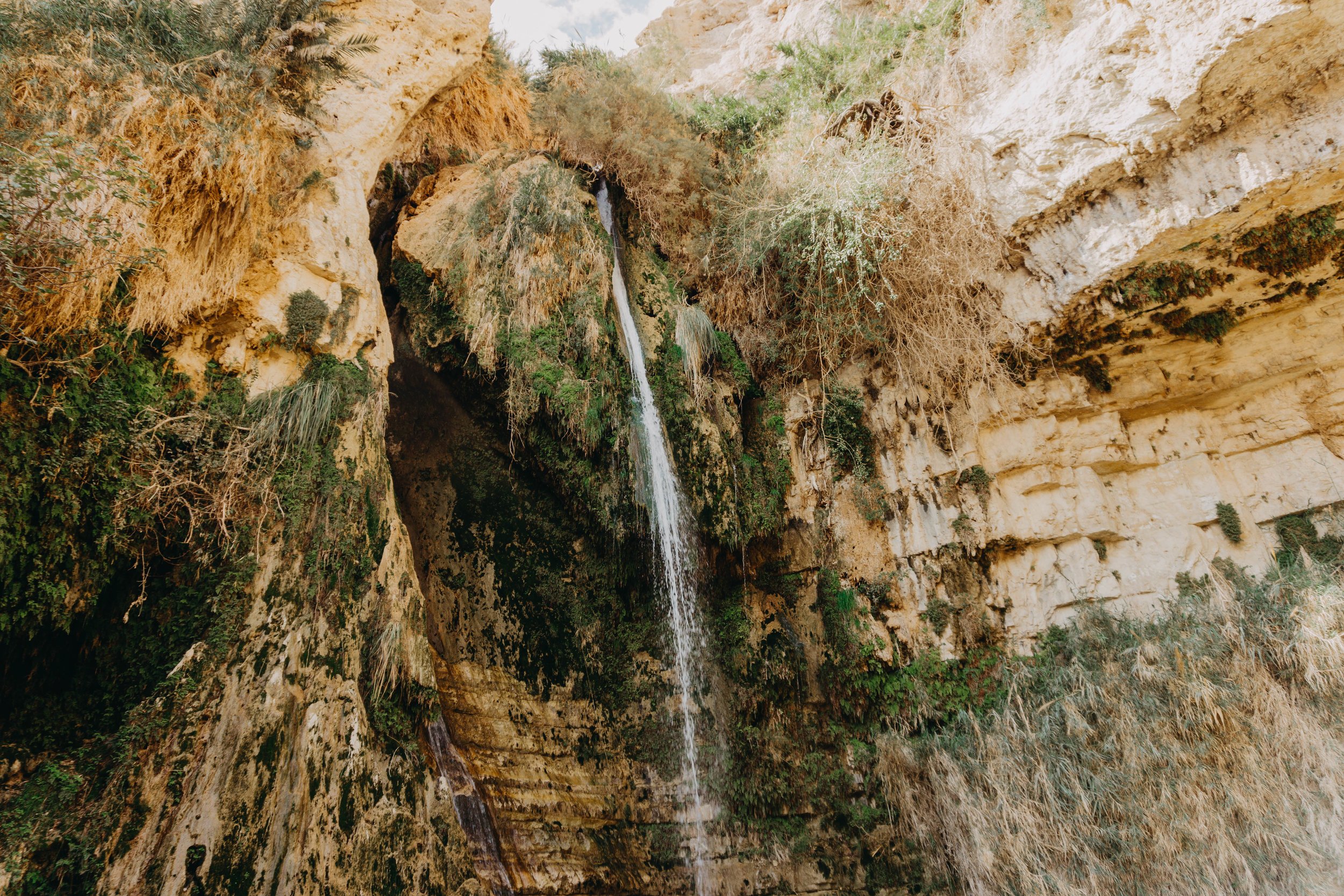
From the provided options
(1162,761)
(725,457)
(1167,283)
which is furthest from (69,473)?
(1167,283)

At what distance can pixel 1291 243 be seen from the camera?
529cm

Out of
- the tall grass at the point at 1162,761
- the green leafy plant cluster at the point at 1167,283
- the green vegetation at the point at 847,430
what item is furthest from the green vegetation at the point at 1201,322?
the green vegetation at the point at 847,430

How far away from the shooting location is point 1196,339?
6.01 meters

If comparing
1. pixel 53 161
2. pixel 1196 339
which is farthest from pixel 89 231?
pixel 1196 339

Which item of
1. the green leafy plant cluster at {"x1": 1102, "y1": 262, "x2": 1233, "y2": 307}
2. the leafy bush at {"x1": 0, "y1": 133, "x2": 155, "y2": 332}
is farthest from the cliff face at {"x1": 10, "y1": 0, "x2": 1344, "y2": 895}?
the leafy bush at {"x1": 0, "y1": 133, "x2": 155, "y2": 332}

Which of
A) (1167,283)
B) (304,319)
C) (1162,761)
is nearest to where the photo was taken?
(1162,761)

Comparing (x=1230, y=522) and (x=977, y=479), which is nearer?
(x=1230, y=522)

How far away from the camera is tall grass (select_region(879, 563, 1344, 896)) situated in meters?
3.69

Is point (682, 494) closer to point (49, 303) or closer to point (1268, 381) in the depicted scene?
point (49, 303)

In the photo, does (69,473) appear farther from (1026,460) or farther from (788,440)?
(1026,460)

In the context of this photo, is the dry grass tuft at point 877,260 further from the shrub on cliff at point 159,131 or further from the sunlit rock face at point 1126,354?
the shrub on cliff at point 159,131

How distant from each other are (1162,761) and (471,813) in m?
4.84

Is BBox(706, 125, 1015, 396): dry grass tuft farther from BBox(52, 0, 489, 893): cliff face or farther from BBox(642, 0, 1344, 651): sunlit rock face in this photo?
BBox(52, 0, 489, 893): cliff face

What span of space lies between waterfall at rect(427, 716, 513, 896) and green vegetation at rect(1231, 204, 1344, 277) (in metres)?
7.58
